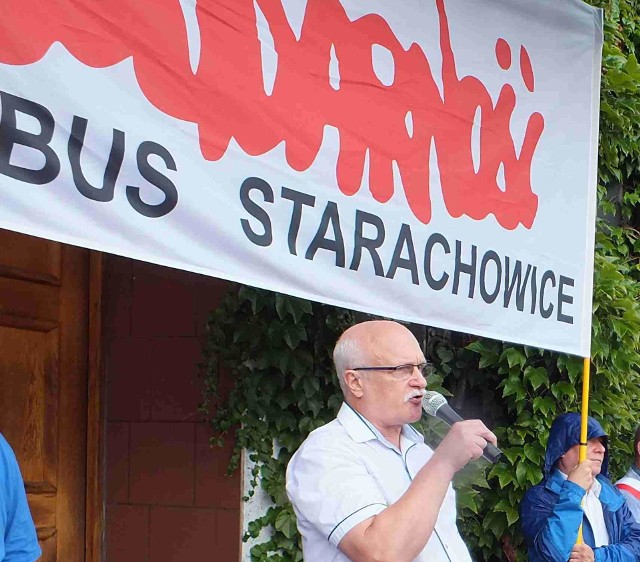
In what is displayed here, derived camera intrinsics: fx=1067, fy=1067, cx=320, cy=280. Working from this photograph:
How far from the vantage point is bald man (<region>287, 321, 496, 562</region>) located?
2.44 meters

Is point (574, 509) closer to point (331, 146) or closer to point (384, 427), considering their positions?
point (384, 427)

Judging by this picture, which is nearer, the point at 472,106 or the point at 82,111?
the point at 82,111

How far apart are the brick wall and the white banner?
3.87 feet

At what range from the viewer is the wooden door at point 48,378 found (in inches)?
155

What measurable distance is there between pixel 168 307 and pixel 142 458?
2.03 feet

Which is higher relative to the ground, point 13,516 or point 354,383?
point 354,383

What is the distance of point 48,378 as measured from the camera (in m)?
4.11

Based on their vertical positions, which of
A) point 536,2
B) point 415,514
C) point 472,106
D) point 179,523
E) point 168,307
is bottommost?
point 179,523

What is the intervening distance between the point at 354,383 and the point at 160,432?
69.4 inches

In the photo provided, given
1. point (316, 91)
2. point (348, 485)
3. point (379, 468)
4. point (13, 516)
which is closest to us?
point (348, 485)

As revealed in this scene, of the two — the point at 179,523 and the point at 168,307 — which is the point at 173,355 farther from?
the point at 179,523

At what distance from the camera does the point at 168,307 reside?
437cm

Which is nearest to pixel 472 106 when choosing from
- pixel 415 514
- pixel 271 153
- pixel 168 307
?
pixel 271 153

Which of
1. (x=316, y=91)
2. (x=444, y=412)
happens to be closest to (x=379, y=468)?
(x=444, y=412)
